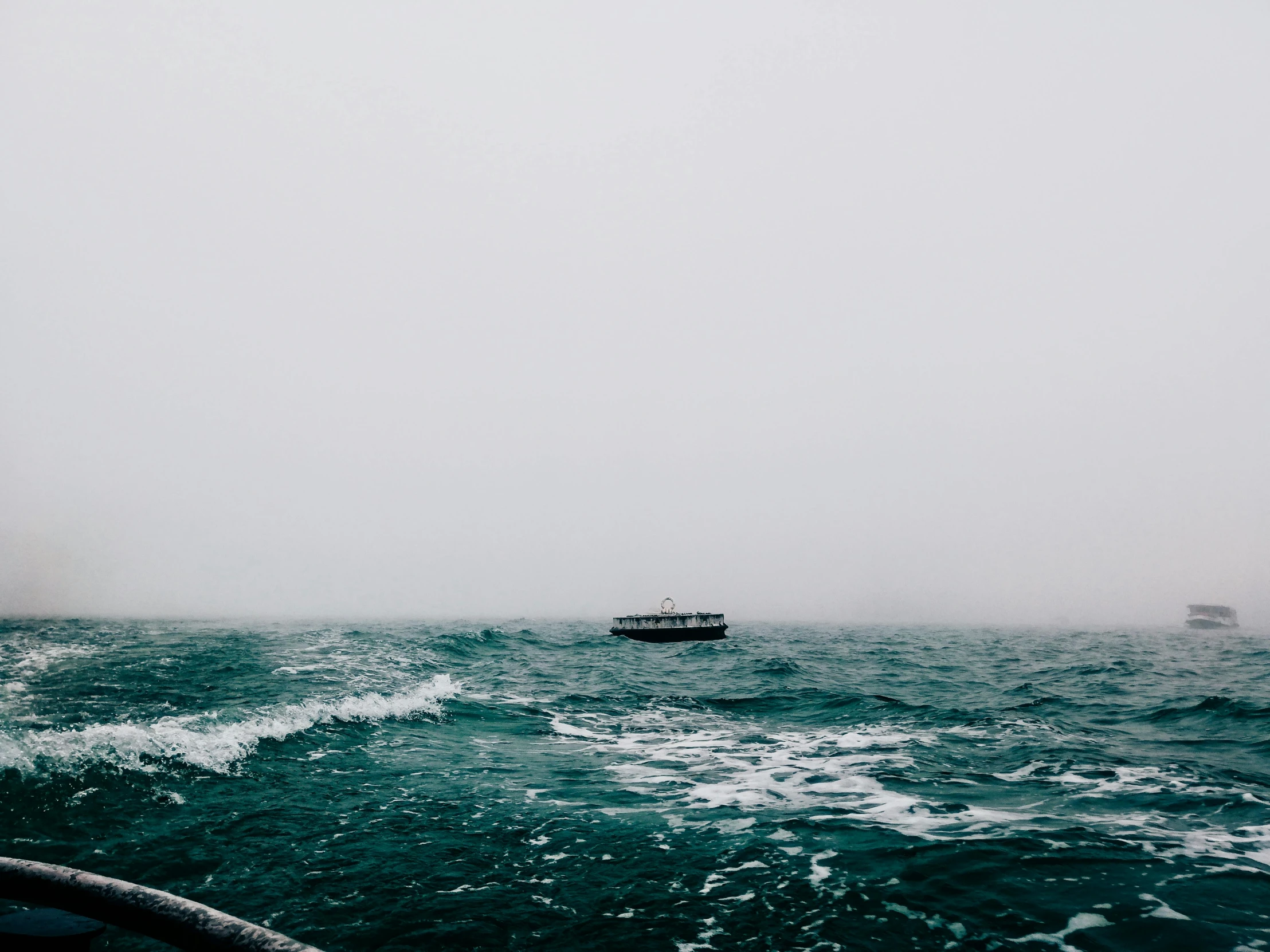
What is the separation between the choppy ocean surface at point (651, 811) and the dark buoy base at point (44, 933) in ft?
17.6

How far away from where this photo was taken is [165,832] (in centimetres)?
1024

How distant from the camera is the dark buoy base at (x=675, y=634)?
62031 millimetres

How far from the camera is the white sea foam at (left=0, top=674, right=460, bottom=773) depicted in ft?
43.8

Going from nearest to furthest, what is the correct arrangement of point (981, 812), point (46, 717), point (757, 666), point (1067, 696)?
point (981, 812) < point (46, 717) < point (1067, 696) < point (757, 666)

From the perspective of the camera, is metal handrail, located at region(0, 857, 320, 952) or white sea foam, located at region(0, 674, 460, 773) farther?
white sea foam, located at region(0, 674, 460, 773)

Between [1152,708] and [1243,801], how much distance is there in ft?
42.7

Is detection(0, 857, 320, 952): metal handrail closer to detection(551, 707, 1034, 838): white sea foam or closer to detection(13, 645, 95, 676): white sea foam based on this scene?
detection(551, 707, 1034, 838): white sea foam

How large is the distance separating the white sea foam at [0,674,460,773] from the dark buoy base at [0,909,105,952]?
1310 cm

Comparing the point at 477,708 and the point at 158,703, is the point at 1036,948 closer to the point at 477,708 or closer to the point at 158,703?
the point at 477,708

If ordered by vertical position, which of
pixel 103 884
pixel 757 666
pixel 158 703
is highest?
pixel 103 884

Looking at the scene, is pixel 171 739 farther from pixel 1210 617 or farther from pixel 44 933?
pixel 1210 617

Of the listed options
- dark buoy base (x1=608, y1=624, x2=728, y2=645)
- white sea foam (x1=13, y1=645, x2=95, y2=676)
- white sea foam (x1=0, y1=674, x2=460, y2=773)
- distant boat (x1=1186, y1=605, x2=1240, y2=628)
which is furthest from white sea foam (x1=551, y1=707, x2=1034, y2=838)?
distant boat (x1=1186, y1=605, x2=1240, y2=628)

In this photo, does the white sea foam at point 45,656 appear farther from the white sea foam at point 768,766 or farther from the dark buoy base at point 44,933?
the dark buoy base at point 44,933

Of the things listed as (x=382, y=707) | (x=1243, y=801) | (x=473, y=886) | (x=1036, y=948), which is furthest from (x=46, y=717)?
(x=1243, y=801)
